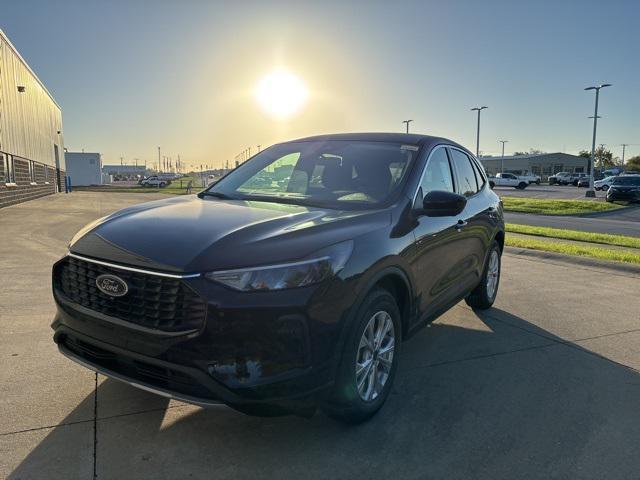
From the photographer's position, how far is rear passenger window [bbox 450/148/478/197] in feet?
15.8

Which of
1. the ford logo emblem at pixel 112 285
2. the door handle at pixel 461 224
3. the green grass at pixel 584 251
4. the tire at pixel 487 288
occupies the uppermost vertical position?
the door handle at pixel 461 224

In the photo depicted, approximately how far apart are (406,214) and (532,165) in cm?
9945

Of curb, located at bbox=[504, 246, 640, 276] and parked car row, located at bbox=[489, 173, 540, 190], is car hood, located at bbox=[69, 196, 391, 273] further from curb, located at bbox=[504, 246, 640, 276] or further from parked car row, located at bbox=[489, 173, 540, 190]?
parked car row, located at bbox=[489, 173, 540, 190]

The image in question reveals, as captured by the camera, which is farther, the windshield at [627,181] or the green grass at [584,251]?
the windshield at [627,181]

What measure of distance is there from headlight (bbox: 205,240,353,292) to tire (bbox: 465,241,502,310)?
3221mm

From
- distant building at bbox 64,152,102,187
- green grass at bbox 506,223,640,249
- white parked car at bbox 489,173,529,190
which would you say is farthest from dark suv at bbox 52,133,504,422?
distant building at bbox 64,152,102,187

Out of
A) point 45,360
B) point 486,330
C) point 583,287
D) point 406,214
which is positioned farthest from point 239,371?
point 583,287

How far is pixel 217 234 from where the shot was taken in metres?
2.72

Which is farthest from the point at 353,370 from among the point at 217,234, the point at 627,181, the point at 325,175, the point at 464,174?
the point at 627,181

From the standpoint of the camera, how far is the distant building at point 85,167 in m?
72.1

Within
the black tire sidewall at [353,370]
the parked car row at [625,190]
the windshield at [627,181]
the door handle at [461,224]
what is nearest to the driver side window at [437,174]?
the door handle at [461,224]

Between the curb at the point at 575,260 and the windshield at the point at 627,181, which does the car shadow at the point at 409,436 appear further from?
the windshield at the point at 627,181

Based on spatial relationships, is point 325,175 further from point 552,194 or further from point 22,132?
point 552,194

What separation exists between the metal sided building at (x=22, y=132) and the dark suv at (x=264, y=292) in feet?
60.1
